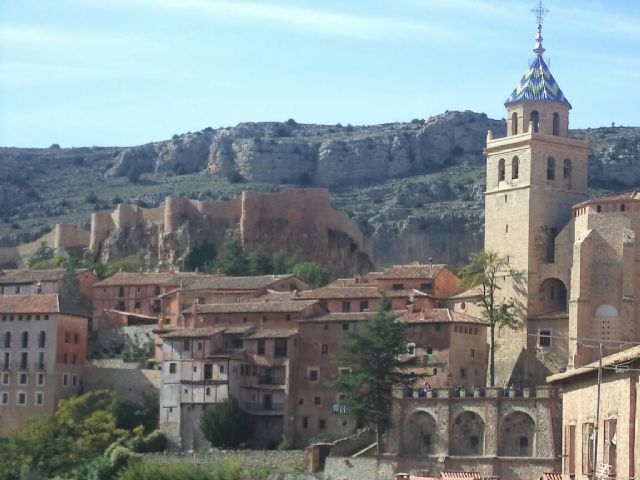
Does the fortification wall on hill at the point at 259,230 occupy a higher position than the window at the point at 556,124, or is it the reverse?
the window at the point at 556,124

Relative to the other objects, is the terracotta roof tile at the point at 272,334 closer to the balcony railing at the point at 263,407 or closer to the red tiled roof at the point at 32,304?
the balcony railing at the point at 263,407

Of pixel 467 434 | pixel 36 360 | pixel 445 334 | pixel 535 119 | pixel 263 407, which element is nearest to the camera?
pixel 467 434

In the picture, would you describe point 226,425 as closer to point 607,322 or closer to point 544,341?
point 544,341

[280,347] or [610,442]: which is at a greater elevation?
[280,347]

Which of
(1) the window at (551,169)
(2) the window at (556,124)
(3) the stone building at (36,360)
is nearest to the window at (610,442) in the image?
(1) the window at (551,169)

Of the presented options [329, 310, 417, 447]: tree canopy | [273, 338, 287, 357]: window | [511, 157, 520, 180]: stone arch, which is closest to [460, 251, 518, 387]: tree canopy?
[511, 157, 520, 180]: stone arch

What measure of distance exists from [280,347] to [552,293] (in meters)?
12.9

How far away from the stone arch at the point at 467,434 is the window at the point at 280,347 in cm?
1080

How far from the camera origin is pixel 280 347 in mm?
81875

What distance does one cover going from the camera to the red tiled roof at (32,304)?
89.3m

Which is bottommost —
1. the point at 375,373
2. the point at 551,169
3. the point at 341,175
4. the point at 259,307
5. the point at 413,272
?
the point at 375,373

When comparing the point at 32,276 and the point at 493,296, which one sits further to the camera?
the point at 32,276

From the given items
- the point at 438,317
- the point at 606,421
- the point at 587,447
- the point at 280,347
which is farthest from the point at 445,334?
the point at 606,421

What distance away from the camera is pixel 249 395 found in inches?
3219
